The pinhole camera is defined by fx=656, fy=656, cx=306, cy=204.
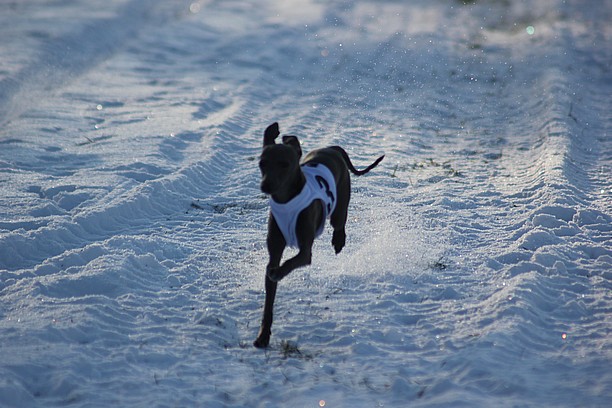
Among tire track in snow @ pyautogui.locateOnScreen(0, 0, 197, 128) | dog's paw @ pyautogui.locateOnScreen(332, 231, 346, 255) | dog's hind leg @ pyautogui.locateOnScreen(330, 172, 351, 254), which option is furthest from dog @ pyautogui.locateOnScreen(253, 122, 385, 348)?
tire track in snow @ pyautogui.locateOnScreen(0, 0, 197, 128)

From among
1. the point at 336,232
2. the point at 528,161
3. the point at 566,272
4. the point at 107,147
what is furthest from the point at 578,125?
the point at 107,147

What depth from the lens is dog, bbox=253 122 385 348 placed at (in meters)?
4.43

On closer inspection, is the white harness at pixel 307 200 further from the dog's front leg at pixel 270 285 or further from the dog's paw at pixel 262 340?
Result: the dog's paw at pixel 262 340

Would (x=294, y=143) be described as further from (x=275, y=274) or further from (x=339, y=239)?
(x=339, y=239)

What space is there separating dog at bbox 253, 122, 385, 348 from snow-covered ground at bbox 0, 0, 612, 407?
0.60 m

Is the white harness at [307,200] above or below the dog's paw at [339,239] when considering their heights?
above

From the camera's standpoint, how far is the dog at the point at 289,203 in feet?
14.5

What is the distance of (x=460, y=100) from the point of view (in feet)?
43.5

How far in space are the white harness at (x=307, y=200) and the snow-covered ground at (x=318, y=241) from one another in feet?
2.88

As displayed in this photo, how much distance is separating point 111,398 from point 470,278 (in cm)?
326

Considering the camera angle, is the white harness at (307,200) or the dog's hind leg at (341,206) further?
the dog's hind leg at (341,206)

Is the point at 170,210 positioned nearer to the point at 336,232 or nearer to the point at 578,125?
the point at 336,232

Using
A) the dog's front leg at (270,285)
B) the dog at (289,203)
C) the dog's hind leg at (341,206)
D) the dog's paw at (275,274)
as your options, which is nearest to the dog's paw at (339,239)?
the dog's hind leg at (341,206)

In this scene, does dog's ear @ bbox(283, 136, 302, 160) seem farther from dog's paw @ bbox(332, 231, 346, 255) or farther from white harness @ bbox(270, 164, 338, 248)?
dog's paw @ bbox(332, 231, 346, 255)
